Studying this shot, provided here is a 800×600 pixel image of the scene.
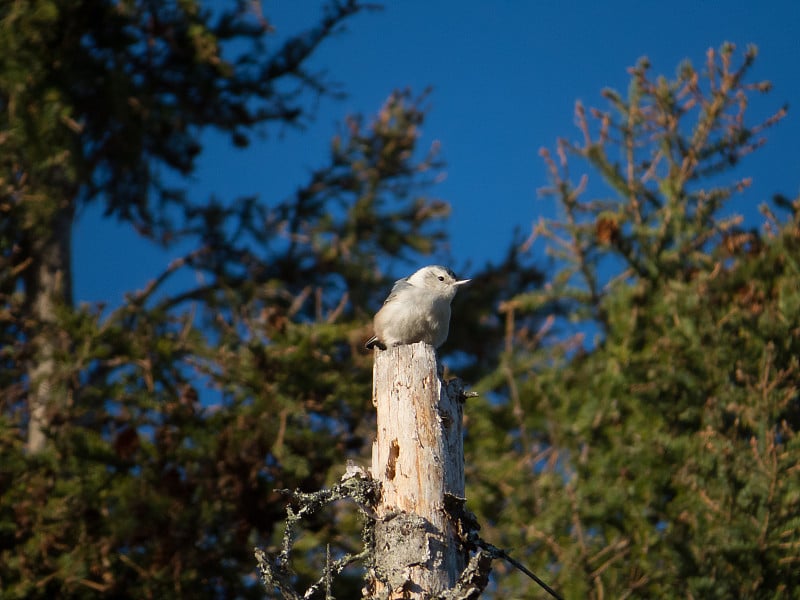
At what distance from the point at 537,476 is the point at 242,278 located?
15.3ft

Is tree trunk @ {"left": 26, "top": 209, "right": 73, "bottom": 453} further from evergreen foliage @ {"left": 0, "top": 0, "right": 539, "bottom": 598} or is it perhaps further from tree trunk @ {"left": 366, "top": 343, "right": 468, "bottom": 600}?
tree trunk @ {"left": 366, "top": 343, "right": 468, "bottom": 600}

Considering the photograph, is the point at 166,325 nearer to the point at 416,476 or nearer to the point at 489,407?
the point at 489,407

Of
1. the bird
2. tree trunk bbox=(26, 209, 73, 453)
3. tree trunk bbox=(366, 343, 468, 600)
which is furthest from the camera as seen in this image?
tree trunk bbox=(26, 209, 73, 453)

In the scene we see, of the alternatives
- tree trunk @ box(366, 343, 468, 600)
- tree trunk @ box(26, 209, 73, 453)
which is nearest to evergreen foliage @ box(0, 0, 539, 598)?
tree trunk @ box(26, 209, 73, 453)

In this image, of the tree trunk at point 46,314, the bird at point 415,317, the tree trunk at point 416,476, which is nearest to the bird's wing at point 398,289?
the bird at point 415,317

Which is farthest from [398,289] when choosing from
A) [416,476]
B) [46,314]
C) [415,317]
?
[46,314]

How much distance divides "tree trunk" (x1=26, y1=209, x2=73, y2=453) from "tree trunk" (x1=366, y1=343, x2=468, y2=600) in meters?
5.34

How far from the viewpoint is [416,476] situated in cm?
387

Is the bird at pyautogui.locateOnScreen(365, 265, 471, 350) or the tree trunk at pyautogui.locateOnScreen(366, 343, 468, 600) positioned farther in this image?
the bird at pyautogui.locateOnScreen(365, 265, 471, 350)

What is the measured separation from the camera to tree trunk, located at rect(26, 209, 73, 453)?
29.4 ft

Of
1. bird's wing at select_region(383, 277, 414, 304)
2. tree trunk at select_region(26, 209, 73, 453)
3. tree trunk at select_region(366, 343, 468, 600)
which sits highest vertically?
tree trunk at select_region(26, 209, 73, 453)

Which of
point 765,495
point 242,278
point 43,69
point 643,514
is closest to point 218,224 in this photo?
point 242,278

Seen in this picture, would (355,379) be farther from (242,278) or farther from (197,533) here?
(242,278)

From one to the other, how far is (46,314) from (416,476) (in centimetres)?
757
